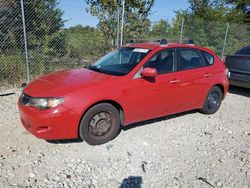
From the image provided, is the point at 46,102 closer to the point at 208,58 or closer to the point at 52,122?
the point at 52,122

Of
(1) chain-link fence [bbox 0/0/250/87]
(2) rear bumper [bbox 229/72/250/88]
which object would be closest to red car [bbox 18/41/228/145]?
(2) rear bumper [bbox 229/72/250/88]

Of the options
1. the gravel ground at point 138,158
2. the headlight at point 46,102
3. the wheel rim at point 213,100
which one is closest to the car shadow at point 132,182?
the gravel ground at point 138,158

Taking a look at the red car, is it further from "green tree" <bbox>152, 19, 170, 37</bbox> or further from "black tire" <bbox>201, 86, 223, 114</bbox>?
"green tree" <bbox>152, 19, 170, 37</bbox>

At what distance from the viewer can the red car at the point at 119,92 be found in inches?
140

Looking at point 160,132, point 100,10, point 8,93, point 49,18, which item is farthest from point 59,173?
point 100,10

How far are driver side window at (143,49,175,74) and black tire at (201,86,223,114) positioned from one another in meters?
1.36

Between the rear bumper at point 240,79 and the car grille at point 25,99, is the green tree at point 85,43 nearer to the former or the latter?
the rear bumper at point 240,79

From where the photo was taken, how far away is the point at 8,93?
253 inches

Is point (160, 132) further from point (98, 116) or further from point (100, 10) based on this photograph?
point (100, 10)

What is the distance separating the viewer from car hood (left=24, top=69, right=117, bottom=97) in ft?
11.9

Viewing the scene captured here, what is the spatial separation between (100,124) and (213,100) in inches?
116

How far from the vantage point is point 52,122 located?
350cm

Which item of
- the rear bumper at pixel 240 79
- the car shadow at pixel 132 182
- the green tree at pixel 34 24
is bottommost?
the car shadow at pixel 132 182

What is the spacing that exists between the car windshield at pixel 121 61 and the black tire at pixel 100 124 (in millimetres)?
691
